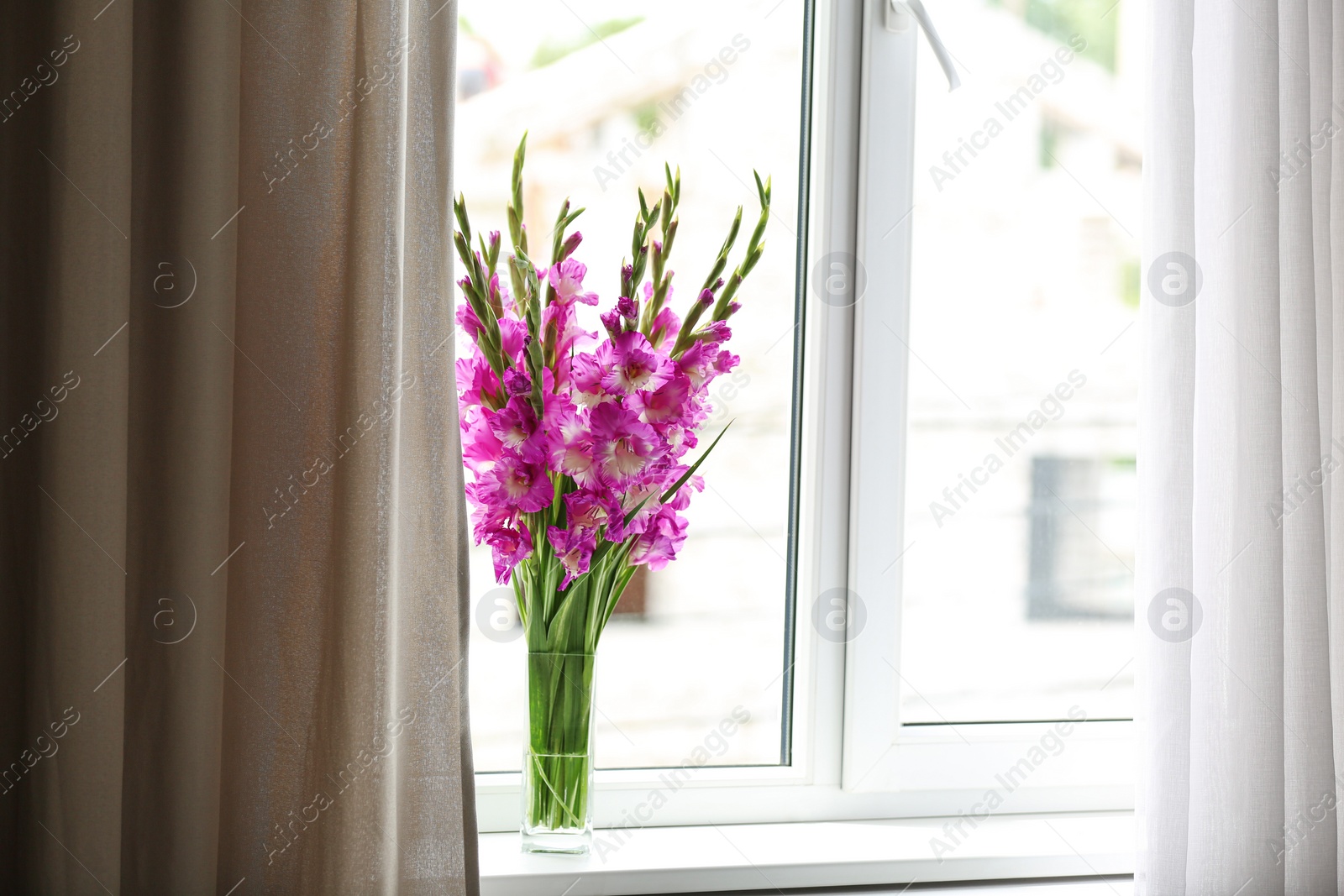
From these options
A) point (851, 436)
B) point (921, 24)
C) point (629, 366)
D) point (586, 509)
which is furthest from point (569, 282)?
point (921, 24)

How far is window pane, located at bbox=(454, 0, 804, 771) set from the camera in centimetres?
126

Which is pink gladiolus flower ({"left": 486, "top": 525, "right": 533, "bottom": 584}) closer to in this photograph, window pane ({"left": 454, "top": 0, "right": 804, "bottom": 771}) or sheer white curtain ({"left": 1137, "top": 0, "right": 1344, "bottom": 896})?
window pane ({"left": 454, "top": 0, "right": 804, "bottom": 771})

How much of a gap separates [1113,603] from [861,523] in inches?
16.5

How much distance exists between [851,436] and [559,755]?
0.54 meters

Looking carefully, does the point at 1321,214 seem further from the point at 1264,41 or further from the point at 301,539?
the point at 301,539

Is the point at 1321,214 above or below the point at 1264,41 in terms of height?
below

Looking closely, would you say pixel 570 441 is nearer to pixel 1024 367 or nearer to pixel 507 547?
pixel 507 547

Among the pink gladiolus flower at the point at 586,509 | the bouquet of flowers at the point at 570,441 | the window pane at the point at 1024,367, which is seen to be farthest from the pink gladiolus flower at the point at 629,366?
the window pane at the point at 1024,367

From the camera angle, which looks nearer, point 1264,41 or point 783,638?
point 1264,41

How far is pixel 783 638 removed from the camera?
4.39ft

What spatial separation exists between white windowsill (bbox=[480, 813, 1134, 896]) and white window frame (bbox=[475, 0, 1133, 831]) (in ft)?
0.19

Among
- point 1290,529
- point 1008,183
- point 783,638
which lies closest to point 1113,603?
point 1290,529

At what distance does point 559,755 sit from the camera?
107cm

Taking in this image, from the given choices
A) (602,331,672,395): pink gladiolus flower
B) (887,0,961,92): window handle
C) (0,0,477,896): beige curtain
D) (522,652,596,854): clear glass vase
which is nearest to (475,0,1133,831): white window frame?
(887,0,961,92): window handle
